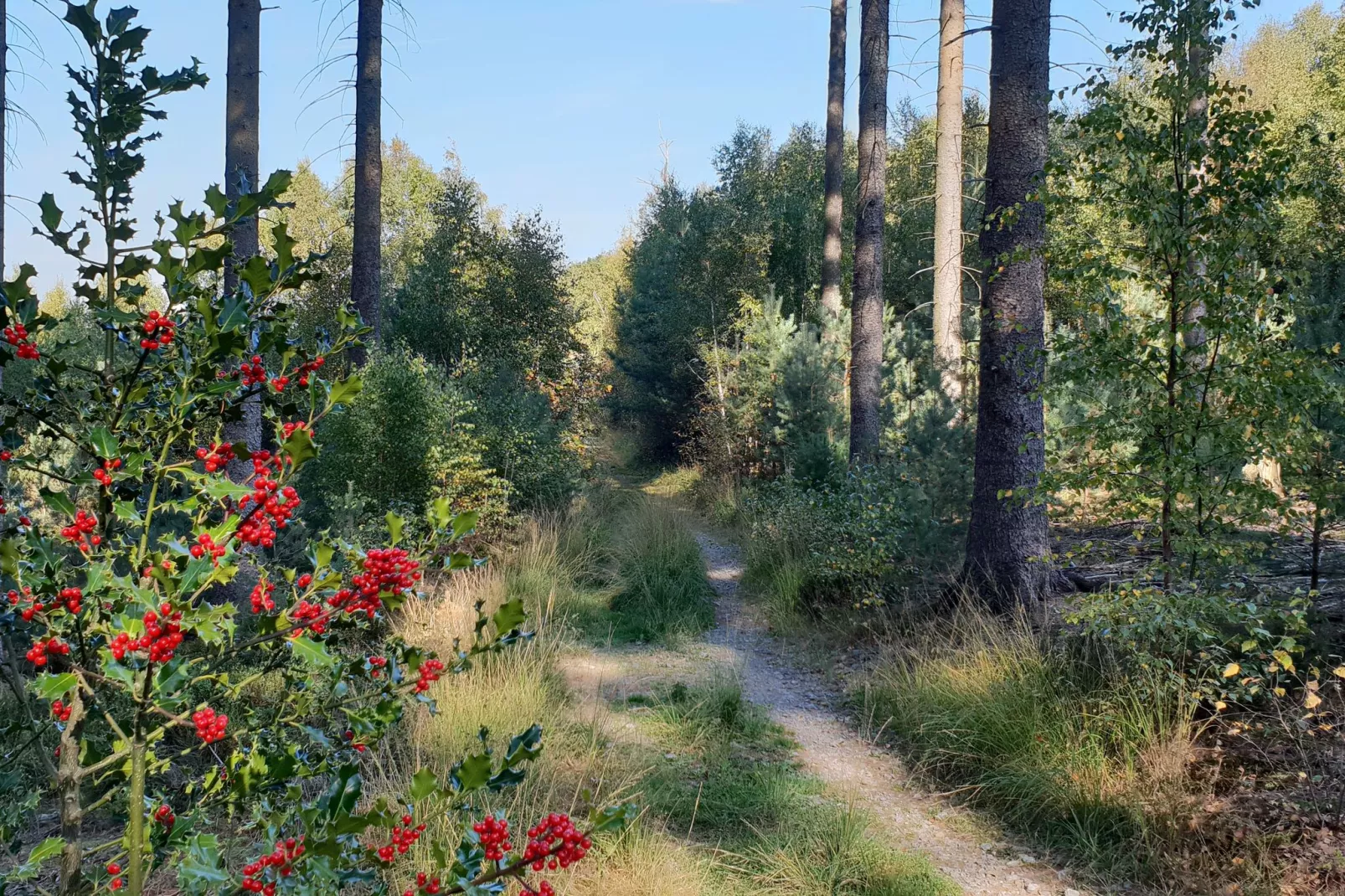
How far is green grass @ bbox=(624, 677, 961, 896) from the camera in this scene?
3.79m

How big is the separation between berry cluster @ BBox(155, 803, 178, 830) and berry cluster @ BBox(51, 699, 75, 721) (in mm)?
237

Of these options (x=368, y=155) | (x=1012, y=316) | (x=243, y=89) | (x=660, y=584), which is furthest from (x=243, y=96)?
(x=1012, y=316)

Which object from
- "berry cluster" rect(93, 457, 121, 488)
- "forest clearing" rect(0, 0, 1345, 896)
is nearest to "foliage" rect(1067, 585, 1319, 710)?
"forest clearing" rect(0, 0, 1345, 896)

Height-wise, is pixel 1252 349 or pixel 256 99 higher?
pixel 256 99

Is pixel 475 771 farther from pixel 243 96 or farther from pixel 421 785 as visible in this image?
pixel 243 96

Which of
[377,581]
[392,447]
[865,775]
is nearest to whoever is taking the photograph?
[377,581]

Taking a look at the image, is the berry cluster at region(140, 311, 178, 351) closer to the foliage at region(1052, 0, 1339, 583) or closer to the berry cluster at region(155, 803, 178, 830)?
the berry cluster at region(155, 803, 178, 830)

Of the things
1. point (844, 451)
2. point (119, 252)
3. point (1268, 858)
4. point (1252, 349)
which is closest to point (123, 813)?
point (119, 252)

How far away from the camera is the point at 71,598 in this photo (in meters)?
1.46

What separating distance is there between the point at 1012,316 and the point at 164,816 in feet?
19.3

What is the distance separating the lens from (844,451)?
1280cm

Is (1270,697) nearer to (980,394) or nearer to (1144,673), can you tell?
(1144,673)

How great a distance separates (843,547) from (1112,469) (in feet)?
11.9

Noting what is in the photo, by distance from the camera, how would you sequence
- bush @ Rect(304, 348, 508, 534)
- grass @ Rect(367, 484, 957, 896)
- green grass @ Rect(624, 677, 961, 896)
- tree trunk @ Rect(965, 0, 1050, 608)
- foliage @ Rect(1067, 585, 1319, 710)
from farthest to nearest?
1. bush @ Rect(304, 348, 508, 534)
2. tree trunk @ Rect(965, 0, 1050, 608)
3. foliage @ Rect(1067, 585, 1319, 710)
4. green grass @ Rect(624, 677, 961, 896)
5. grass @ Rect(367, 484, 957, 896)
